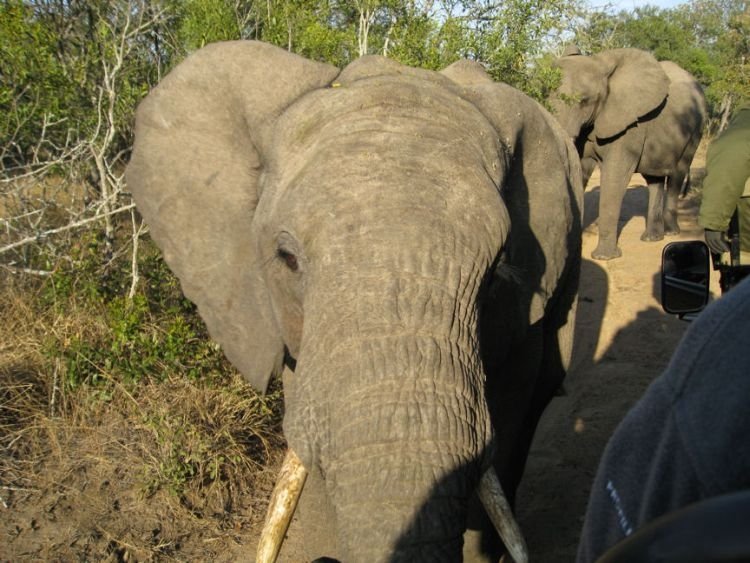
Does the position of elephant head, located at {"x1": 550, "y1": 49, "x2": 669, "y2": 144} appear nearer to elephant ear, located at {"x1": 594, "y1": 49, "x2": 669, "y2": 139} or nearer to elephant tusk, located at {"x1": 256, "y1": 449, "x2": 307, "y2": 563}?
elephant ear, located at {"x1": 594, "y1": 49, "x2": 669, "y2": 139}

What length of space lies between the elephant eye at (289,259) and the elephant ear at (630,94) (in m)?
9.60

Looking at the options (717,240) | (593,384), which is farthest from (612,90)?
(717,240)

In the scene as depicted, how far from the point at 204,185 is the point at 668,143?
10252 mm

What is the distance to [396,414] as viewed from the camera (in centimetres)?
210

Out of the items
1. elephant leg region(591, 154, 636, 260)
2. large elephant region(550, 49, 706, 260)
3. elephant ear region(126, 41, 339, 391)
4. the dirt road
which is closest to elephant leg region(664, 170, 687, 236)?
large elephant region(550, 49, 706, 260)

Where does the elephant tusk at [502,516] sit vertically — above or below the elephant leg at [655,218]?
above

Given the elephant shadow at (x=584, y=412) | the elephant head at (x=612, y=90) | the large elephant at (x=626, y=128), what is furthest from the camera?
the elephant head at (x=612, y=90)

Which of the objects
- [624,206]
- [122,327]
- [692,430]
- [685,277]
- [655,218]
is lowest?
[624,206]

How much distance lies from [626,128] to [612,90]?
0.61m

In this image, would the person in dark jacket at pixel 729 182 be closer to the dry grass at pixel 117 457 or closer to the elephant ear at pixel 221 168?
the elephant ear at pixel 221 168

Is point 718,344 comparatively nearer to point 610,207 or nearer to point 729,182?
point 729,182

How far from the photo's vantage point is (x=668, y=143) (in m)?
11.9

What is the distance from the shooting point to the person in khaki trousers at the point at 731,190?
3504 millimetres

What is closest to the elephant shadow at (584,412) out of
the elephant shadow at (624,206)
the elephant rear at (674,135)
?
the elephant rear at (674,135)
